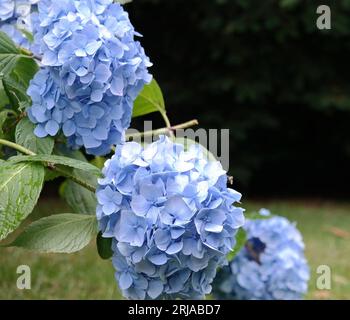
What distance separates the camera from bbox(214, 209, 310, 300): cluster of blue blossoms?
157 cm

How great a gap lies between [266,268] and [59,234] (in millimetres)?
749

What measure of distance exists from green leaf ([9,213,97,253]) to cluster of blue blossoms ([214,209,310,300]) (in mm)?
638

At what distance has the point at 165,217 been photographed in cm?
87

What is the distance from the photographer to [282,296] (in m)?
1.61

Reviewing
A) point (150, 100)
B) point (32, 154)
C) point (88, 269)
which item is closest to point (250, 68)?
point (88, 269)

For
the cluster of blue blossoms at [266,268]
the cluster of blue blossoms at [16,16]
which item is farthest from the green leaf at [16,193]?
the cluster of blue blossoms at [266,268]

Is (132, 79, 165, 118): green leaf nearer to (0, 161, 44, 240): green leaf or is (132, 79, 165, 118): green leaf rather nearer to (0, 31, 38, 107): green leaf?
(0, 31, 38, 107): green leaf

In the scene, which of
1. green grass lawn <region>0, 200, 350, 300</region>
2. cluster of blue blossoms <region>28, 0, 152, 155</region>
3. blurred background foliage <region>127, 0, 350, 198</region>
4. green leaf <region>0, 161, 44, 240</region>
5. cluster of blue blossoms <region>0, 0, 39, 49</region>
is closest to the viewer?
green leaf <region>0, 161, 44, 240</region>

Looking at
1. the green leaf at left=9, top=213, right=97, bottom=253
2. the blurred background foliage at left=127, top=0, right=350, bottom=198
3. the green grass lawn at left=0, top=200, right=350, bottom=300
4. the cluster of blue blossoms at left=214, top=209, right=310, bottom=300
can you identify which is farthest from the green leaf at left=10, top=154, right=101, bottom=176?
the blurred background foliage at left=127, top=0, right=350, bottom=198

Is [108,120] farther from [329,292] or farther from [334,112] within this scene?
[334,112]

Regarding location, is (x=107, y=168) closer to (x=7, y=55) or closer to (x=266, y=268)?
(x=7, y=55)

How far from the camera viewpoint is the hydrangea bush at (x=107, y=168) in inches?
34.6
